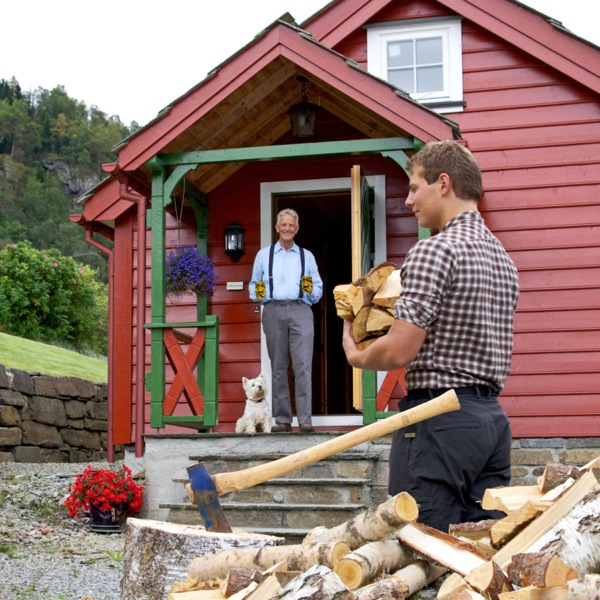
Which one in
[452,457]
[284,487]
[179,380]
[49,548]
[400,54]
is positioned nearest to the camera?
[452,457]

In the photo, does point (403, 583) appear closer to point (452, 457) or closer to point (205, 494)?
point (452, 457)

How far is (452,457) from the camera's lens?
3008mm

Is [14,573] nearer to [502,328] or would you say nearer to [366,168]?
[502,328]

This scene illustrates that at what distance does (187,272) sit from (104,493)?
2.07 metres

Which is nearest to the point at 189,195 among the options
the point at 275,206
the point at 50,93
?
the point at 275,206

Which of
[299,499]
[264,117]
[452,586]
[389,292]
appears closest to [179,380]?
[299,499]

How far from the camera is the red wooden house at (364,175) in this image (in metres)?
8.04

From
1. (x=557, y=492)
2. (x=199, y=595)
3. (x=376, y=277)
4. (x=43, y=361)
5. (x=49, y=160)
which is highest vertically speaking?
(x=49, y=160)

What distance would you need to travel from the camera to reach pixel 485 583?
255 centimetres

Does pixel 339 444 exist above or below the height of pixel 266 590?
above

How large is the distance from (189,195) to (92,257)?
1480 inches

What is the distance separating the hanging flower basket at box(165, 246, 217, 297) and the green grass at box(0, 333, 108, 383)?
19.8ft

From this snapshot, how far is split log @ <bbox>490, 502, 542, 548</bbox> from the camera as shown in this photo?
2.93m

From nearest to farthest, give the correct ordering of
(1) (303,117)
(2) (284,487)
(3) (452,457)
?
1. (3) (452,457)
2. (2) (284,487)
3. (1) (303,117)
